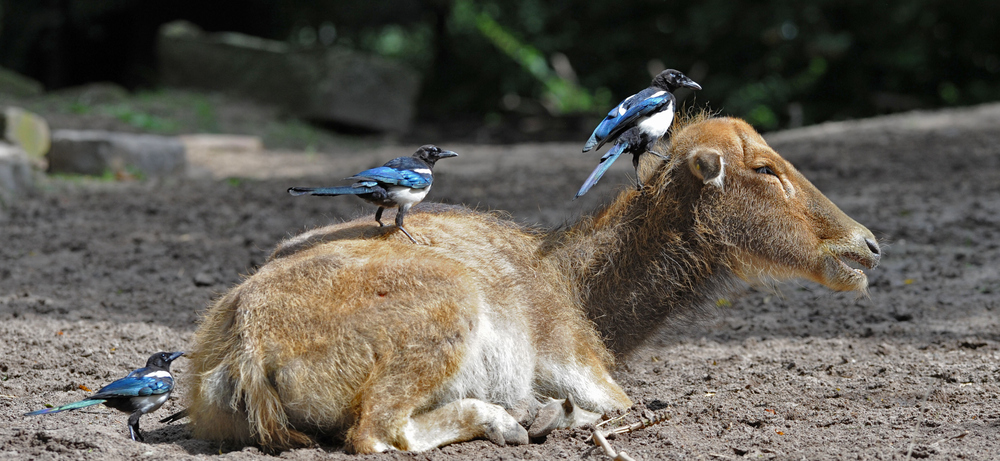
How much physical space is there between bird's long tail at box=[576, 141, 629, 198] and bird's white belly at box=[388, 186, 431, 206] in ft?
2.23

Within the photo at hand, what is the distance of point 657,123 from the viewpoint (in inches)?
153

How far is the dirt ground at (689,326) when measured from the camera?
3.53 metres

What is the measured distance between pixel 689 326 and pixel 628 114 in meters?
1.12

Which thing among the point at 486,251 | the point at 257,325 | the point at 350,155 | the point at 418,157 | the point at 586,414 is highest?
the point at 418,157

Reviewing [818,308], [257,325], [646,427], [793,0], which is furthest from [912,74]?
[257,325]

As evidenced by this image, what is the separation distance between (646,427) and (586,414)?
26cm

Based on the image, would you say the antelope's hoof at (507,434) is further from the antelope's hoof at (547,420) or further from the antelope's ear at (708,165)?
the antelope's ear at (708,165)

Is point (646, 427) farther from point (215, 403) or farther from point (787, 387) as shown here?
point (215, 403)

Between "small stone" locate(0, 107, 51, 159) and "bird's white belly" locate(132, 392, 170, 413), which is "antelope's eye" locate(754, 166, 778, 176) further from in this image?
"small stone" locate(0, 107, 51, 159)

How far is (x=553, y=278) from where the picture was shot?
13.1 feet

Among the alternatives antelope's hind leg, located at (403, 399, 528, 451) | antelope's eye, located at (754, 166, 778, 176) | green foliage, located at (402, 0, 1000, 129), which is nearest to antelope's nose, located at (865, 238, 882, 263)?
antelope's eye, located at (754, 166, 778, 176)

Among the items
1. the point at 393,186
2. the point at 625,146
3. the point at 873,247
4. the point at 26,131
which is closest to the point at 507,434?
the point at 393,186

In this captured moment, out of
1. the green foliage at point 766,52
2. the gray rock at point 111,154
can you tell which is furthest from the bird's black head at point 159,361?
the green foliage at point 766,52

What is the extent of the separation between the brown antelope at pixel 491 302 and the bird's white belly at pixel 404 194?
0.64 feet
